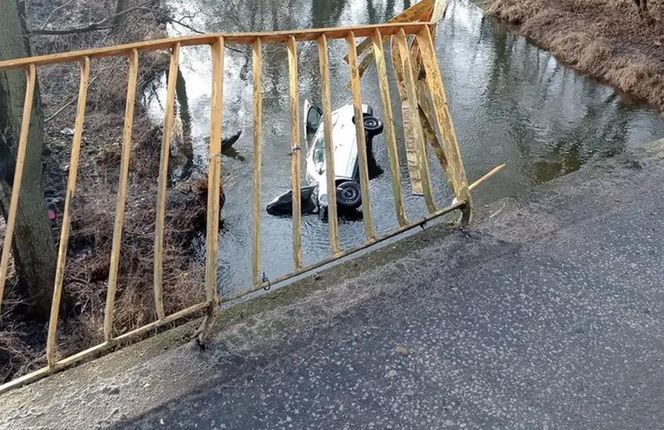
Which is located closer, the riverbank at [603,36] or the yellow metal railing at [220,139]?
the yellow metal railing at [220,139]

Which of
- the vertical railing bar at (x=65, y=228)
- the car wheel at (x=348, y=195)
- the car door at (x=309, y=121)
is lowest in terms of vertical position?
the car wheel at (x=348, y=195)

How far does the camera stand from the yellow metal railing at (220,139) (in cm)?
272

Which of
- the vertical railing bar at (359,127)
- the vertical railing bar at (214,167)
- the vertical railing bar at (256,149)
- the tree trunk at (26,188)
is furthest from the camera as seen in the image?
the tree trunk at (26,188)

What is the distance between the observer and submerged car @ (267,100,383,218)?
32.0 ft

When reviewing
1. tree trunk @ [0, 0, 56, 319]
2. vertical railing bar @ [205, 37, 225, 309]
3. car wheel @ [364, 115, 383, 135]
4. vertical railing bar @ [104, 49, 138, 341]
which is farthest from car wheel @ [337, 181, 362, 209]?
vertical railing bar @ [104, 49, 138, 341]

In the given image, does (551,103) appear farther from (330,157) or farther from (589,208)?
(330,157)

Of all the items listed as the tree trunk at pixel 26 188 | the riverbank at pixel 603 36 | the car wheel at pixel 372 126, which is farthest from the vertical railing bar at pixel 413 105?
the riverbank at pixel 603 36

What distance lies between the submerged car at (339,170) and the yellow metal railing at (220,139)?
5289 millimetres

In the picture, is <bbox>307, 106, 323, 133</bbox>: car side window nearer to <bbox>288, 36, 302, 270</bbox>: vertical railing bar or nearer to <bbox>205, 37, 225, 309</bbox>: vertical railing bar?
<bbox>288, 36, 302, 270</bbox>: vertical railing bar

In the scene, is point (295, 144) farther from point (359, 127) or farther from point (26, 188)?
point (26, 188)

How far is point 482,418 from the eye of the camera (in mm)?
2785

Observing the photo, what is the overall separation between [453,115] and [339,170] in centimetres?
369

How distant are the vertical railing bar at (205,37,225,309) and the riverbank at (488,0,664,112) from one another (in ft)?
38.3

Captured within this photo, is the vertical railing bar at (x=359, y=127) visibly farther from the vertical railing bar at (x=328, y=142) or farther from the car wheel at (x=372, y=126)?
the car wheel at (x=372, y=126)
